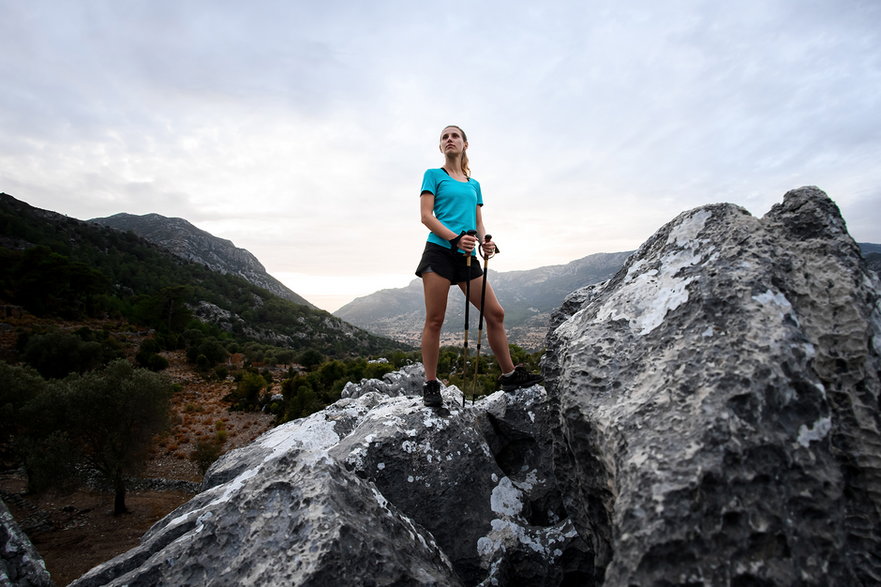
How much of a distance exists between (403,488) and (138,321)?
211 ft

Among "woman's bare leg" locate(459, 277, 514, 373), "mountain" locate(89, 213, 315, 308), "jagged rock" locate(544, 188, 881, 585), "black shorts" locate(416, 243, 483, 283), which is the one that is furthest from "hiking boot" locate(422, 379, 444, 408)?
"mountain" locate(89, 213, 315, 308)

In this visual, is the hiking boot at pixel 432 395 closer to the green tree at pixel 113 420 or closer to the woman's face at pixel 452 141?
the woman's face at pixel 452 141

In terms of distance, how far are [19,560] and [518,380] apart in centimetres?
673

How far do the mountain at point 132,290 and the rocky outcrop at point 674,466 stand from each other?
5238cm

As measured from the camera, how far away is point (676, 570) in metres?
1.64

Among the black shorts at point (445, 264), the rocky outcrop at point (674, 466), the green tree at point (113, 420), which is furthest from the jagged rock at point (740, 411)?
the green tree at point (113, 420)

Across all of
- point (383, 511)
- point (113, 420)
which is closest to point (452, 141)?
point (383, 511)

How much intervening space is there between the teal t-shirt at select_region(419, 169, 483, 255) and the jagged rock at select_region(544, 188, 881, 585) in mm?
2505

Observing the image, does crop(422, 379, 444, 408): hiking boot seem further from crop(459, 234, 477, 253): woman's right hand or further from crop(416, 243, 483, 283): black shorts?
crop(459, 234, 477, 253): woman's right hand

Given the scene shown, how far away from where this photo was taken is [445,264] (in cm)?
481

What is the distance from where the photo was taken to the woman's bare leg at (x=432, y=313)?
15.4 ft

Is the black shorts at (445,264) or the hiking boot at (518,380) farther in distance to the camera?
the hiking boot at (518,380)

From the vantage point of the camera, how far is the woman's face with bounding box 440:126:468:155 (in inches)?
207

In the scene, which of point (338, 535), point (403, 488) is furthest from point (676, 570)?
point (403, 488)
